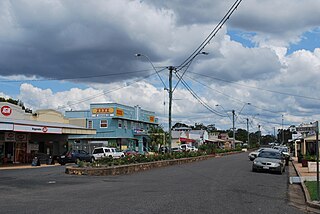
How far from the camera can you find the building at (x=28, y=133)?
1391 inches

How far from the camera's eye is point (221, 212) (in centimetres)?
1102

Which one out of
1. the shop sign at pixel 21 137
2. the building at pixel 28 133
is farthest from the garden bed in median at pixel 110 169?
the shop sign at pixel 21 137

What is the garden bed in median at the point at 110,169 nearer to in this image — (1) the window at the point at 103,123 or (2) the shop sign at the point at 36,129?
(2) the shop sign at the point at 36,129

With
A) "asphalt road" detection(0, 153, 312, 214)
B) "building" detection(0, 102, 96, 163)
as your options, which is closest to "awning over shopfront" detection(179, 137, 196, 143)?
"building" detection(0, 102, 96, 163)

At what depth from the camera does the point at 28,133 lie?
41.2 meters

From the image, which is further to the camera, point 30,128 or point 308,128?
point 30,128

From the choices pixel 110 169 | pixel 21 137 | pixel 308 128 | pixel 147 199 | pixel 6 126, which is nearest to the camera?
pixel 308 128

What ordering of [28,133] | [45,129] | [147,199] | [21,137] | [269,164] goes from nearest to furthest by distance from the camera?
[147,199], [269,164], [45,129], [21,137], [28,133]

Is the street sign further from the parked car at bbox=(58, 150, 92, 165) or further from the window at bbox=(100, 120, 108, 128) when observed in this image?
the window at bbox=(100, 120, 108, 128)

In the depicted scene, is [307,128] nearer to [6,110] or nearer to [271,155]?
[271,155]

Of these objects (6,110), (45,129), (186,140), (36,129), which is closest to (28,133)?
(6,110)

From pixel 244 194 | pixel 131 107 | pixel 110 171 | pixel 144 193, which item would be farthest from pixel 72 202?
pixel 131 107

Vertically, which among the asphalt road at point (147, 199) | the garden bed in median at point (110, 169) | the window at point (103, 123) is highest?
the window at point (103, 123)

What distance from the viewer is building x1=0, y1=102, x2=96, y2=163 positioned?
35.3m
